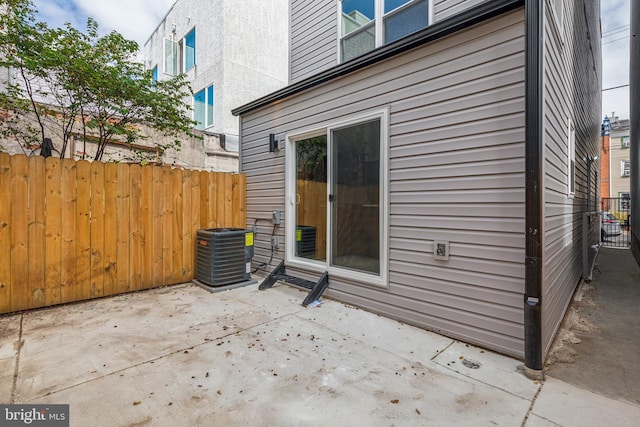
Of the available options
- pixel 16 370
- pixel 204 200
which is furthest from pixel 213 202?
pixel 16 370

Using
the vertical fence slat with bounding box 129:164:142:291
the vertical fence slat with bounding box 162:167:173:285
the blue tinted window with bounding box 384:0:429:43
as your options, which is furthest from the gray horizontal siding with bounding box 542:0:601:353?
the vertical fence slat with bounding box 129:164:142:291

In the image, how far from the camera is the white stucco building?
30.0 ft

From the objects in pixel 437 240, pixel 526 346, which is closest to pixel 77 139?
pixel 437 240

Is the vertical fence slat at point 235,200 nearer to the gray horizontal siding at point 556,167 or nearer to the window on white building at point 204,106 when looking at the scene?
the gray horizontal siding at point 556,167

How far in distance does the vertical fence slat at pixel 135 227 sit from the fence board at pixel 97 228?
29cm

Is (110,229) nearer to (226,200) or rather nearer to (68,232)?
(68,232)

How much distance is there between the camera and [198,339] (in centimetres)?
253

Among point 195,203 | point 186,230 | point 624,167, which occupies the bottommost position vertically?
point 186,230

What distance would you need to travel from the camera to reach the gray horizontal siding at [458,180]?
7.58 feet

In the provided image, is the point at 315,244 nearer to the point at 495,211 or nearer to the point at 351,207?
the point at 351,207

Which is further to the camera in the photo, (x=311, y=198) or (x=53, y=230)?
(x=311, y=198)

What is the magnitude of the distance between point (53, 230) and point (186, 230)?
4.63 ft

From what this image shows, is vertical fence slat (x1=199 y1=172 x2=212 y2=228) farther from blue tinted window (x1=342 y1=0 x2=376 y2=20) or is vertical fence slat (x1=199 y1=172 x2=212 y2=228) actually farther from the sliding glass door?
blue tinted window (x1=342 y1=0 x2=376 y2=20)

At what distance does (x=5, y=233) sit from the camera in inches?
120
